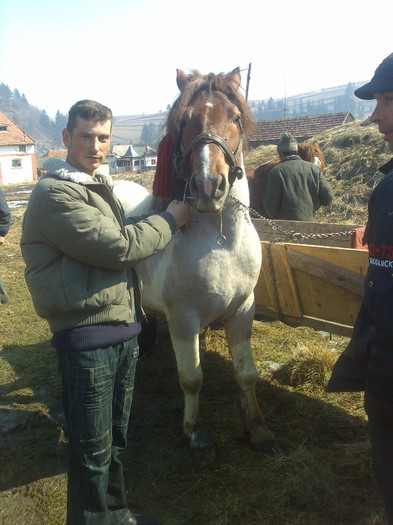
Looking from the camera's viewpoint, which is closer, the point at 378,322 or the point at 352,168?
the point at 378,322

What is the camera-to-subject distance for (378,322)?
1.72 m

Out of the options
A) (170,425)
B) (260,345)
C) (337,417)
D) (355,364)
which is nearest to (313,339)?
(260,345)

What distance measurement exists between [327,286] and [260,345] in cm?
168

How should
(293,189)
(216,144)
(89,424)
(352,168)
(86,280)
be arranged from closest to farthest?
(86,280) → (89,424) → (216,144) → (293,189) → (352,168)

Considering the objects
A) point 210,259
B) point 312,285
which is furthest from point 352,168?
point 210,259

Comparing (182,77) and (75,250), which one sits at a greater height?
(182,77)

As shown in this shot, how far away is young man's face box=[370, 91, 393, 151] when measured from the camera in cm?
177

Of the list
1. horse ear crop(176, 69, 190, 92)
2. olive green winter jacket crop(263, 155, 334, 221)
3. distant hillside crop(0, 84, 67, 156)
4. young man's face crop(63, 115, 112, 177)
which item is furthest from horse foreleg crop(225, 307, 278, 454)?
distant hillside crop(0, 84, 67, 156)

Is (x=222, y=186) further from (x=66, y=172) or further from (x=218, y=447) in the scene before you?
(x=218, y=447)

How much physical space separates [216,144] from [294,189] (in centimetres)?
326

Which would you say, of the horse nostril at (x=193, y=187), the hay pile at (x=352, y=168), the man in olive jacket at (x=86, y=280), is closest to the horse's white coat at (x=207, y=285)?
the horse nostril at (x=193, y=187)

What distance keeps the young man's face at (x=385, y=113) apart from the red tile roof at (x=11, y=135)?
5637cm

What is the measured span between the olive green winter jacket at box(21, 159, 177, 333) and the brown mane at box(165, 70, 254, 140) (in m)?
0.98

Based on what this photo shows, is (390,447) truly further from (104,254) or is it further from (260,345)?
(260,345)
